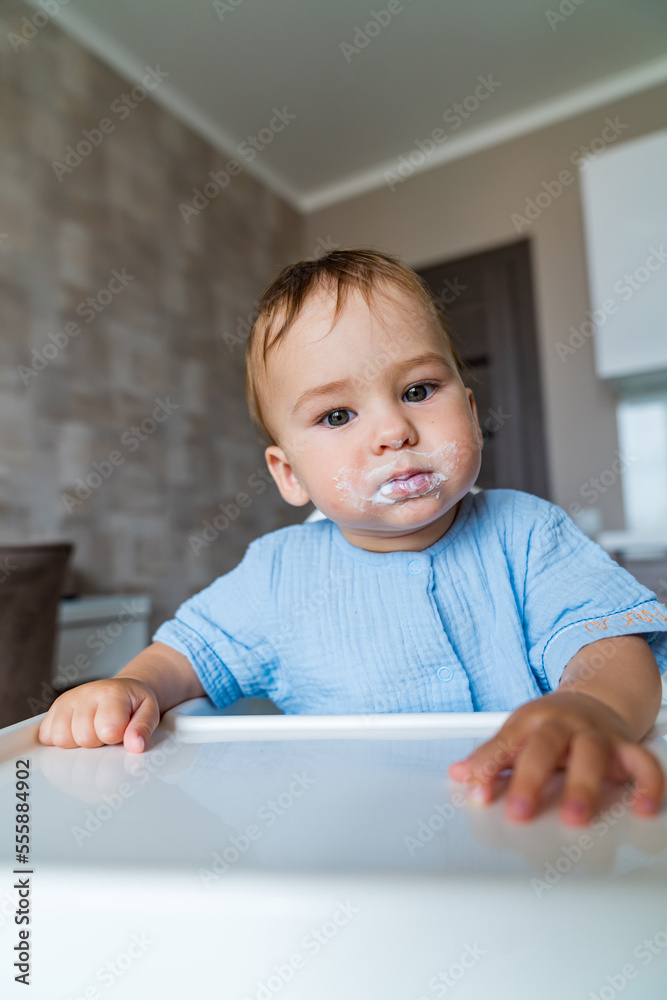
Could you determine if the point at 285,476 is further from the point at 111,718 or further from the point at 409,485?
the point at 111,718

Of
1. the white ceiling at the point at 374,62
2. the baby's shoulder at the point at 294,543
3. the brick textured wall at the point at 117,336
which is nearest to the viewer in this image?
the baby's shoulder at the point at 294,543

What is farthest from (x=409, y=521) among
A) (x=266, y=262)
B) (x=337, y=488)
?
(x=266, y=262)

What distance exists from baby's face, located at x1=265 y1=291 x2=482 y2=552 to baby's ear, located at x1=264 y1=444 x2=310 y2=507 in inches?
3.5

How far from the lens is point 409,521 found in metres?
0.65

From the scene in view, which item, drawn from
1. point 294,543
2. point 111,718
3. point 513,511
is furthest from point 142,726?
point 513,511

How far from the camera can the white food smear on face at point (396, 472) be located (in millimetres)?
647

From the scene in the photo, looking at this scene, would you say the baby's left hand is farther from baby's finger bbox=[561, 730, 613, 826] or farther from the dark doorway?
the dark doorway

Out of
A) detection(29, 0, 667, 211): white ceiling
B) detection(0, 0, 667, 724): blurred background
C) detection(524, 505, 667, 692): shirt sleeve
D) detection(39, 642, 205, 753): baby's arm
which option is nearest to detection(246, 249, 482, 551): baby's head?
detection(524, 505, 667, 692): shirt sleeve

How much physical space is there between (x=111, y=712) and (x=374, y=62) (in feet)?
9.54

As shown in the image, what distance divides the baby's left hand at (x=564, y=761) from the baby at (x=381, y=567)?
192 millimetres

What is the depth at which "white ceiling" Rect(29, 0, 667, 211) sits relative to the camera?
245 centimetres

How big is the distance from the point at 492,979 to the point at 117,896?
0.13 metres

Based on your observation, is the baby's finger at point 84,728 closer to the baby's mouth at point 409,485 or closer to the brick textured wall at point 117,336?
the baby's mouth at point 409,485

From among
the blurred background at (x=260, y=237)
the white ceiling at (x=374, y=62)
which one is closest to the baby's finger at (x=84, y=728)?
the blurred background at (x=260, y=237)
